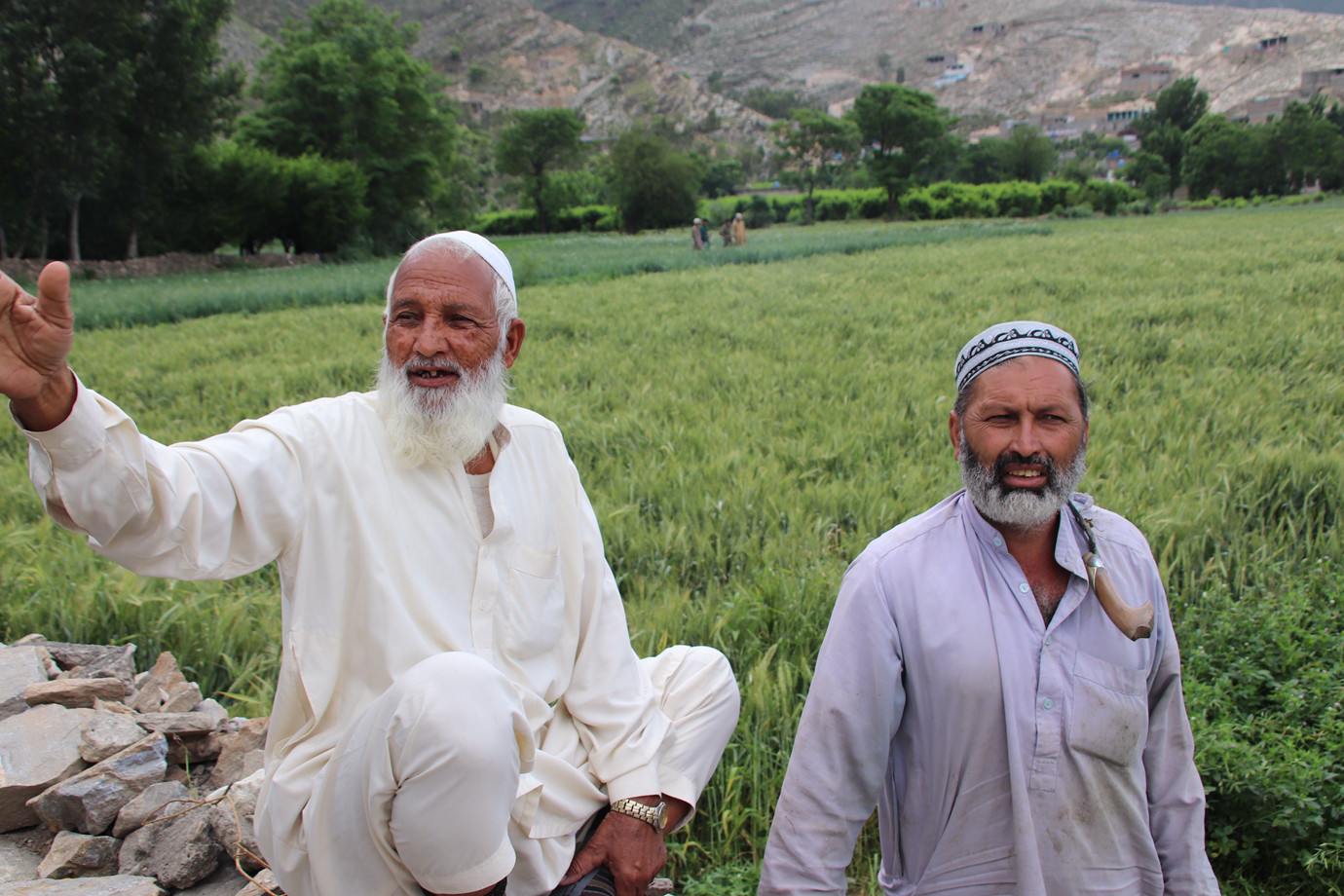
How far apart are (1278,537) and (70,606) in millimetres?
4494

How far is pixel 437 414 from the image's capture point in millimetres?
1745

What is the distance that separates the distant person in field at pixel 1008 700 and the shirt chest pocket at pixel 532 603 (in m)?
0.56

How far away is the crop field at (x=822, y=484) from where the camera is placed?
7.07ft

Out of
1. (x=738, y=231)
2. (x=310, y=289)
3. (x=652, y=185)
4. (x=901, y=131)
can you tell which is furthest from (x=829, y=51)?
(x=310, y=289)

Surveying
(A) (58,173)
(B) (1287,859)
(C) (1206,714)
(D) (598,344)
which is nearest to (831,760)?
(B) (1287,859)

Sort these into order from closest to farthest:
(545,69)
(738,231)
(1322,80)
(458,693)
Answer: (458,693)
(738,231)
(1322,80)
(545,69)

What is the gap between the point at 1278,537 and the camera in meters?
3.36

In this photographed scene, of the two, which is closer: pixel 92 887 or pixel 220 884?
pixel 92 887

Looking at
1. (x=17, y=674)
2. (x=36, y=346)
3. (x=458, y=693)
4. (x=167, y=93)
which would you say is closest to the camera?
(x=36, y=346)

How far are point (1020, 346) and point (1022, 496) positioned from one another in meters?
0.27

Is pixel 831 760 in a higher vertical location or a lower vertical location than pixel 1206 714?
higher

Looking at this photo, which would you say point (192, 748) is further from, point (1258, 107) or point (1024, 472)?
point (1258, 107)

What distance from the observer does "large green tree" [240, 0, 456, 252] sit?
3297 centimetres

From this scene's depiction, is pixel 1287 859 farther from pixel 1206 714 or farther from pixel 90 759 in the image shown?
pixel 90 759
